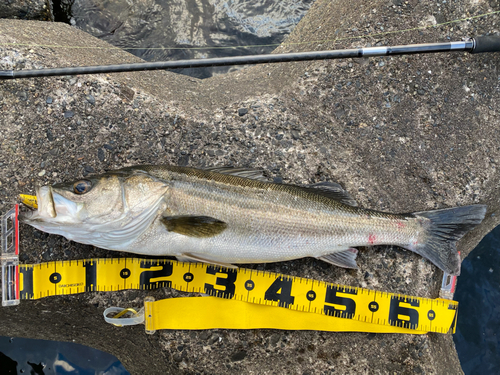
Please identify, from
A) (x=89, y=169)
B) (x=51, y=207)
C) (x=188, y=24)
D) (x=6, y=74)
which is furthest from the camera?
(x=188, y=24)

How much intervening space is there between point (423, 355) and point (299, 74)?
2955 millimetres

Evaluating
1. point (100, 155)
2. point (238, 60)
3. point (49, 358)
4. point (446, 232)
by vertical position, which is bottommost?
point (49, 358)

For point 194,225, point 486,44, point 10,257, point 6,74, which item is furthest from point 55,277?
point 486,44

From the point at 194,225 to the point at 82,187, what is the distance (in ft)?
2.89

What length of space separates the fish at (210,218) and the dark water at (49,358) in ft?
6.07

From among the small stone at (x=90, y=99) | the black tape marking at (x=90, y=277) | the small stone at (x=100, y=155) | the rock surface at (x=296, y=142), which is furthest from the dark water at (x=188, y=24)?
the black tape marking at (x=90, y=277)

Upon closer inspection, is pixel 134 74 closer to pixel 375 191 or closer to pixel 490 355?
pixel 375 191

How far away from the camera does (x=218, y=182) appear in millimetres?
2576

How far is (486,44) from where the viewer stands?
9.61 ft

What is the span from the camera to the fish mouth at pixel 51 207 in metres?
2.35

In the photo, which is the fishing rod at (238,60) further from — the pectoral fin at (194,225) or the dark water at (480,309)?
the dark water at (480,309)

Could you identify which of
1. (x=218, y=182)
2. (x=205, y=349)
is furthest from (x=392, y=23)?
(x=205, y=349)

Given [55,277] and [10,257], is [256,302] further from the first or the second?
[10,257]

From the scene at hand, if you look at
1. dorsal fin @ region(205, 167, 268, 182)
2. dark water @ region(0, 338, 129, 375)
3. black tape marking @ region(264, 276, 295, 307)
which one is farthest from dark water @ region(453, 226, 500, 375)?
dark water @ region(0, 338, 129, 375)
